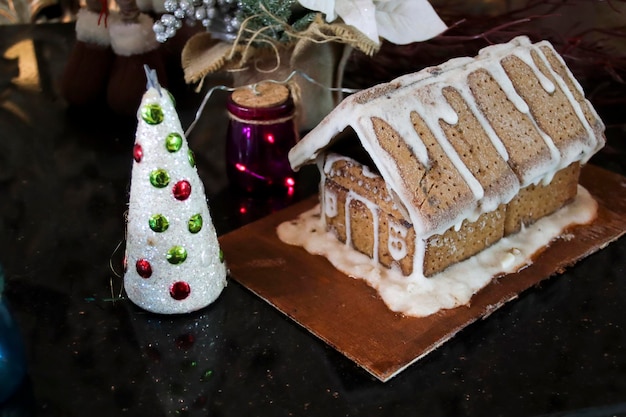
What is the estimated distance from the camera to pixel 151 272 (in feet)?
2.61

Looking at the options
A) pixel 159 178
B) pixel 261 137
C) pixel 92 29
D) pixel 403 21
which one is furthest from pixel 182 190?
pixel 92 29

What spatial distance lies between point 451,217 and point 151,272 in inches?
12.7

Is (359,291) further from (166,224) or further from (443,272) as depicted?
(166,224)

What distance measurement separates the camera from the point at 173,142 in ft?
2.48

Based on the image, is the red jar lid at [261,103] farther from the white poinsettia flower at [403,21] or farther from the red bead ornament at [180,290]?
A: the red bead ornament at [180,290]

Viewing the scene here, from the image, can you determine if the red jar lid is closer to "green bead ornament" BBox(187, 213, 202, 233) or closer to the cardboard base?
the cardboard base

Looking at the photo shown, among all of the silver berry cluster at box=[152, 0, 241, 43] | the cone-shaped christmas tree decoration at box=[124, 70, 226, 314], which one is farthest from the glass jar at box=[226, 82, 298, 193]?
the cone-shaped christmas tree decoration at box=[124, 70, 226, 314]

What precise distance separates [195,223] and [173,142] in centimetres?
9

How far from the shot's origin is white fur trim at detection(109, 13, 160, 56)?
120 cm

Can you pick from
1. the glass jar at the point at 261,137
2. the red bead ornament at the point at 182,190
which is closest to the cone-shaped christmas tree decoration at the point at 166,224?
the red bead ornament at the point at 182,190

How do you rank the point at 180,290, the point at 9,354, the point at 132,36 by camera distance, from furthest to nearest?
the point at 132,36
the point at 180,290
the point at 9,354

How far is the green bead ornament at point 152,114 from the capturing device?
0.74 m

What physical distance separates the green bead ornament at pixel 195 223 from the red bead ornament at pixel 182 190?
1.0 inches

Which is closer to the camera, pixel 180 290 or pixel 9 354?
pixel 9 354
